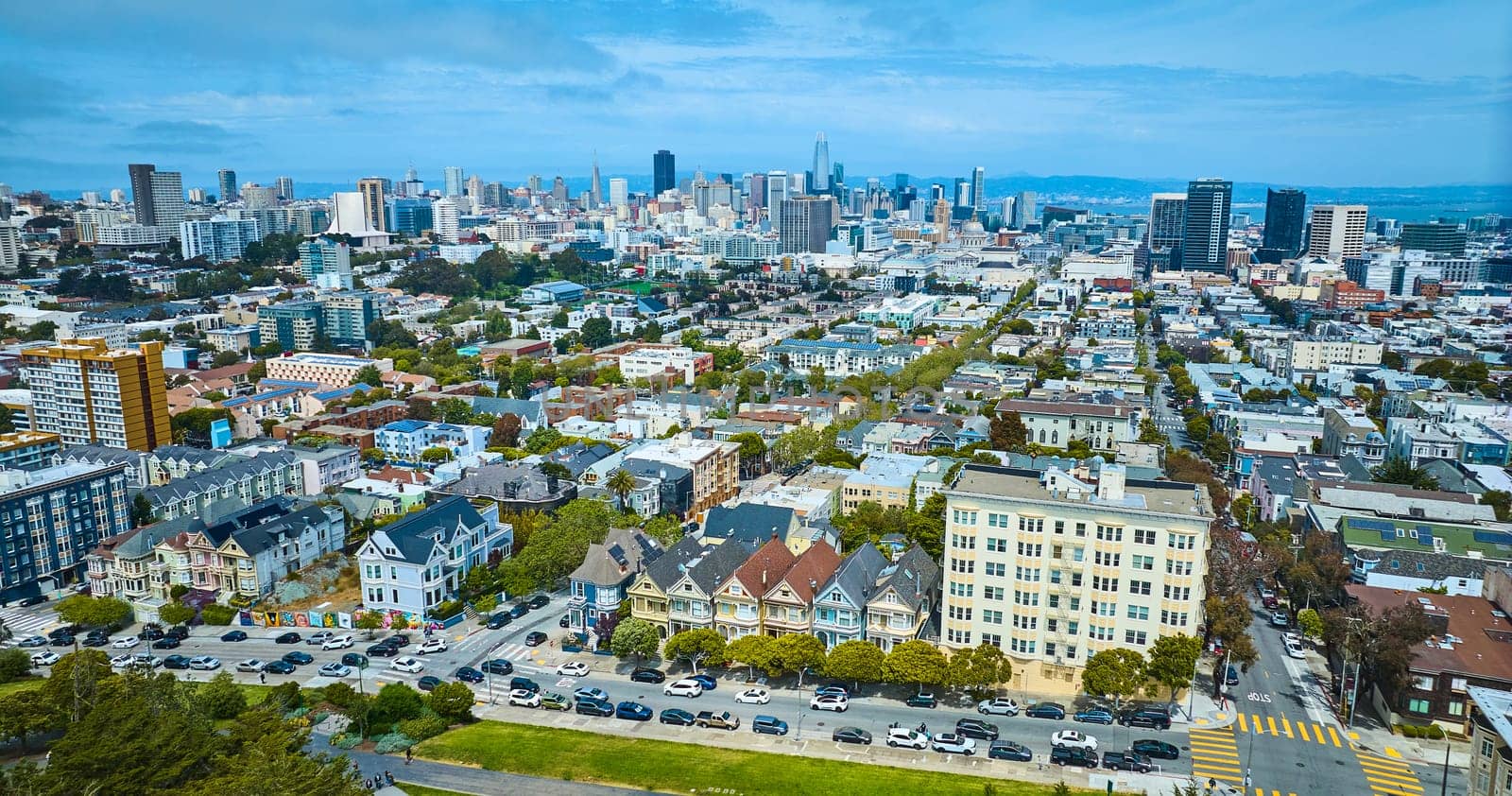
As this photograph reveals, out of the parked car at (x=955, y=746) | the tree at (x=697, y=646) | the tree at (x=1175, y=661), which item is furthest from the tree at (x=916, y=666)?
the tree at (x=1175, y=661)

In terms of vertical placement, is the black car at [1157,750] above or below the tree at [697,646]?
below

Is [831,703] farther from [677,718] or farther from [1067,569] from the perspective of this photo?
[1067,569]

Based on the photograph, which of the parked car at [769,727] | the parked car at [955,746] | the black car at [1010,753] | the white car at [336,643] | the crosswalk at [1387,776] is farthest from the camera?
the white car at [336,643]

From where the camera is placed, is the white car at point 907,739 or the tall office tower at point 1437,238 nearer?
the white car at point 907,739

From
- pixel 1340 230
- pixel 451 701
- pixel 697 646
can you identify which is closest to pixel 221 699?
pixel 451 701

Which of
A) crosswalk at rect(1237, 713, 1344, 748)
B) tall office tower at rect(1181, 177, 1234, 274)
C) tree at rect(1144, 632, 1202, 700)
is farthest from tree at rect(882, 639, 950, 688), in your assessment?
tall office tower at rect(1181, 177, 1234, 274)

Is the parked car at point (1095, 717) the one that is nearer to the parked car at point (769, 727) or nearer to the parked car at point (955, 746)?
the parked car at point (955, 746)

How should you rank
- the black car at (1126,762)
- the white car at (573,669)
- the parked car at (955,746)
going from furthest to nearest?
the white car at (573,669) < the parked car at (955,746) < the black car at (1126,762)

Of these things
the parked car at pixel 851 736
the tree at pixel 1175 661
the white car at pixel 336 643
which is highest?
the tree at pixel 1175 661
